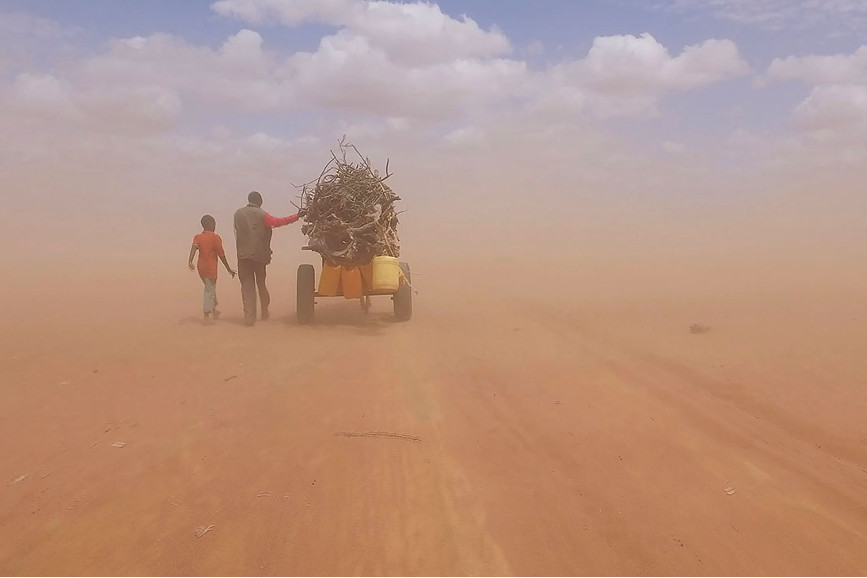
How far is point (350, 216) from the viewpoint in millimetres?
8531

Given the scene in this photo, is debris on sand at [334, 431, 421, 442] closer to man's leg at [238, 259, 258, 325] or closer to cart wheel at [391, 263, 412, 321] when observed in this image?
cart wheel at [391, 263, 412, 321]

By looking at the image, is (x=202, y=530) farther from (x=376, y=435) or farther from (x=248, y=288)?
(x=248, y=288)

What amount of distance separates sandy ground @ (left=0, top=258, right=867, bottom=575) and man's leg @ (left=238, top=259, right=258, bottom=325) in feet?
3.95

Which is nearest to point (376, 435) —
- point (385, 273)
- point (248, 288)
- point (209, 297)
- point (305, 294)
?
point (385, 273)

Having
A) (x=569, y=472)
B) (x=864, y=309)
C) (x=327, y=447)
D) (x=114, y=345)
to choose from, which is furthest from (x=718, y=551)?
(x=864, y=309)

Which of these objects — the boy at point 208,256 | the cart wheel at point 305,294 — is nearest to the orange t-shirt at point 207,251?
the boy at point 208,256

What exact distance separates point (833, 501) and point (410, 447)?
2687 millimetres

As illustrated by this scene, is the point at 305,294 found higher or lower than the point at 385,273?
lower

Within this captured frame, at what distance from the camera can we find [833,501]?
3.41m

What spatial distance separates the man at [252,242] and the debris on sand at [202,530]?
6122 mm

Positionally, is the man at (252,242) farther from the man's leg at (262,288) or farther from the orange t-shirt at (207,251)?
the orange t-shirt at (207,251)

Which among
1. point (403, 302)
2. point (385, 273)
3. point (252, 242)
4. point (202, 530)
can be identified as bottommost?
point (202, 530)

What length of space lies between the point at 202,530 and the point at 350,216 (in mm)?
5939

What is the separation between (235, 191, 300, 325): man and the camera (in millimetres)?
8992
